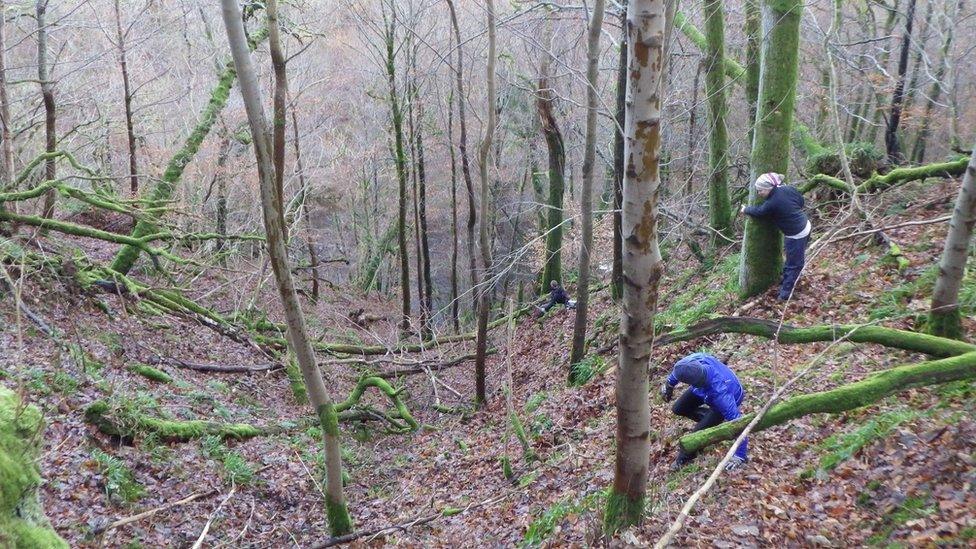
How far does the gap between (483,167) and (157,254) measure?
225 inches

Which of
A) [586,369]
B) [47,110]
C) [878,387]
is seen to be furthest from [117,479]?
[47,110]

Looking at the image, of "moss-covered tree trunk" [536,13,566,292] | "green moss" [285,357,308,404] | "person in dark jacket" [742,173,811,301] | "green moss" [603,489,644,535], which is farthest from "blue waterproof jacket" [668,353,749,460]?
"green moss" [285,357,308,404]

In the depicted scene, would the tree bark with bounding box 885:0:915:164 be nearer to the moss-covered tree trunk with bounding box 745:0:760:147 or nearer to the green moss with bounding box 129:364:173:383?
the moss-covered tree trunk with bounding box 745:0:760:147

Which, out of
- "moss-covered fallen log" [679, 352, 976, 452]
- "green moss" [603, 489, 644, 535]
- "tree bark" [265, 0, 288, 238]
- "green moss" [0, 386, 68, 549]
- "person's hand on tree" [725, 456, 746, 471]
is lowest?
"person's hand on tree" [725, 456, 746, 471]

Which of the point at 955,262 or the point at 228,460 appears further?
the point at 228,460

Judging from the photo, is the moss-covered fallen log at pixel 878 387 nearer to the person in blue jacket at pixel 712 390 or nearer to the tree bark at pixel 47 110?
the person in blue jacket at pixel 712 390

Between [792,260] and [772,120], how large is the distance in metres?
1.90

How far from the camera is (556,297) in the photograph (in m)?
14.8

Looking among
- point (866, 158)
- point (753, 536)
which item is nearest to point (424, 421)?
point (753, 536)

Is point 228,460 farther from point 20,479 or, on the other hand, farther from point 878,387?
point 878,387

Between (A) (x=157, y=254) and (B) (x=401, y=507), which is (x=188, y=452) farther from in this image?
(A) (x=157, y=254)

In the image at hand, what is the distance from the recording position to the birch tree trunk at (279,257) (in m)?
4.62

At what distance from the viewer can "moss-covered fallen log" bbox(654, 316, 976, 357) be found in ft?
16.4

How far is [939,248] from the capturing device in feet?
25.8
